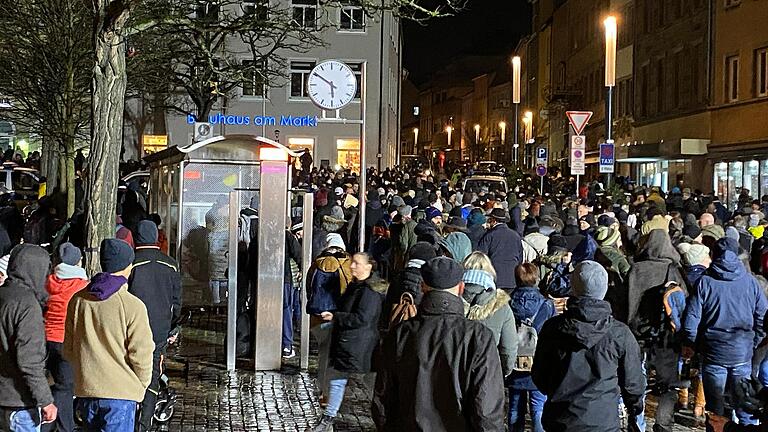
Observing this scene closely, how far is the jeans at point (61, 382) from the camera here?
8586 millimetres

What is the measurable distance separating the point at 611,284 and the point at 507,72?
101 m

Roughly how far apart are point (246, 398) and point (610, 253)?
419 cm

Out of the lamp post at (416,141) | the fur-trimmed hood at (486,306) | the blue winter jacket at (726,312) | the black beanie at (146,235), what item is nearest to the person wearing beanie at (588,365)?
the fur-trimmed hood at (486,306)

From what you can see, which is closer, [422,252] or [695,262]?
[422,252]

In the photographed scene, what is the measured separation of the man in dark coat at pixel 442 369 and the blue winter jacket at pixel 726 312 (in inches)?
170

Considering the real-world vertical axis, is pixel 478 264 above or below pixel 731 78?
below

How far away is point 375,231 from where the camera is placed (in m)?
20.7

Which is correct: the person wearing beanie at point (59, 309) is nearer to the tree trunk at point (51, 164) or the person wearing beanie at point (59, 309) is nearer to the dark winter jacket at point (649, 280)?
the dark winter jacket at point (649, 280)

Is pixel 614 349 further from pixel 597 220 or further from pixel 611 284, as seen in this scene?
pixel 597 220

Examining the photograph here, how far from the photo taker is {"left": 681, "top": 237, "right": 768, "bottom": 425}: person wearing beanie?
388 inches

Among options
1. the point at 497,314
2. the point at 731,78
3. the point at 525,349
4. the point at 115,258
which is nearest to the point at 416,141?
the point at 731,78

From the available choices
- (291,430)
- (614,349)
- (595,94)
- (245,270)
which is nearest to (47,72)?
(245,270)

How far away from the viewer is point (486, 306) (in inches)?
339

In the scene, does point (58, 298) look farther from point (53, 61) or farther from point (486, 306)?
point (53, 61)
